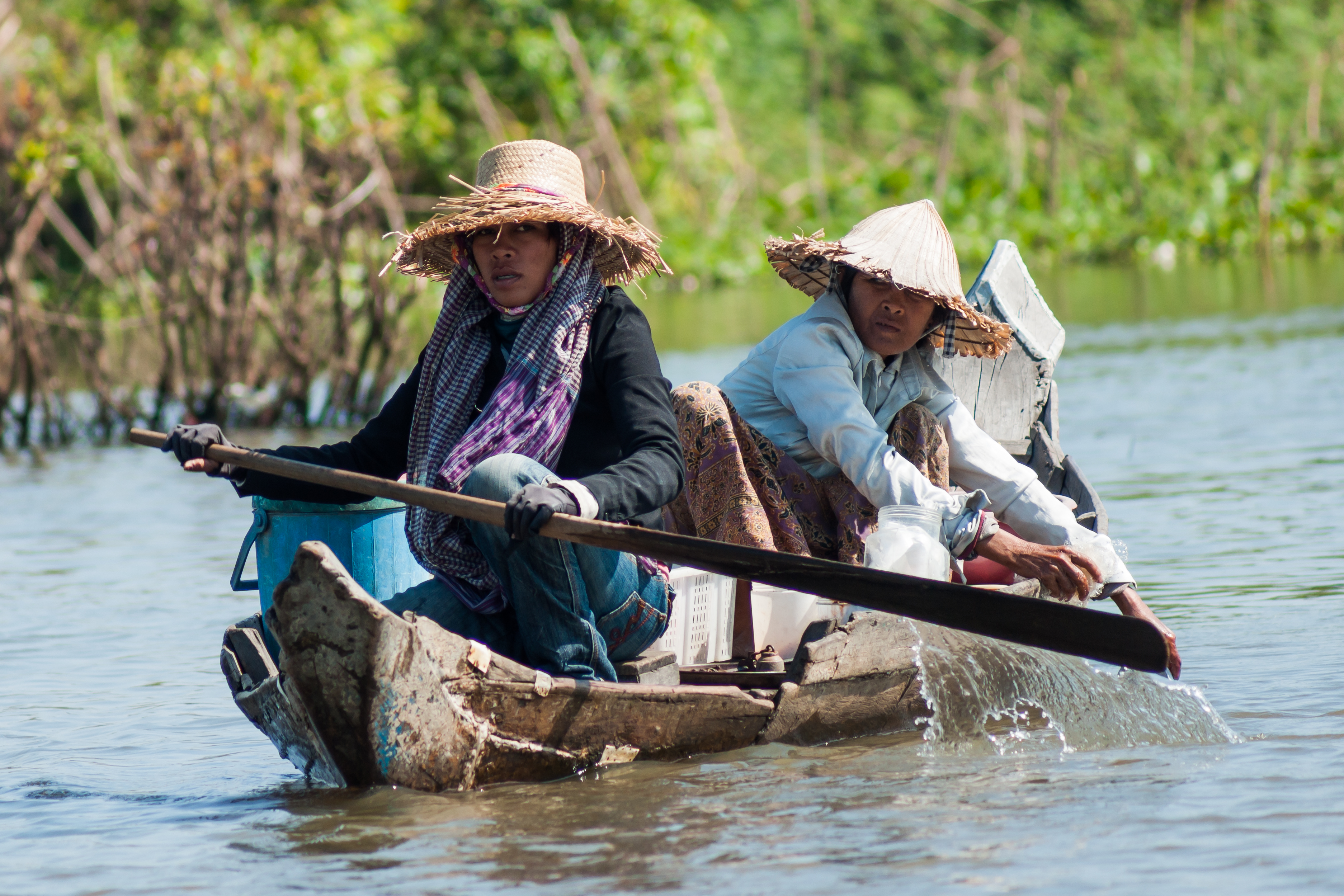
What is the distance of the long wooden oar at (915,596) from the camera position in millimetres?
3389

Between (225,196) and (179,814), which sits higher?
(225,196)

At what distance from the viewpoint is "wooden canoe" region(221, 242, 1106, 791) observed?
128 inches

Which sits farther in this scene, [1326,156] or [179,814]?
[1326,156]

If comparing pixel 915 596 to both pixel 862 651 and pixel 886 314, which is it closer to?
pixel 862 651

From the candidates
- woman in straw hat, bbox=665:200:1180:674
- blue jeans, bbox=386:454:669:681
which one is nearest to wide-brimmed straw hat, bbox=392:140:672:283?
woman in straw hat, bbox=665:200:1180:674

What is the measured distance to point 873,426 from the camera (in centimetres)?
392

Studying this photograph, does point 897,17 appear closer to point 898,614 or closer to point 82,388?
point 82,388

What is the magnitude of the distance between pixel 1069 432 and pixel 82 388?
8.37m

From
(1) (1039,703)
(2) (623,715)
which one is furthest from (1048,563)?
(2) (623,715)

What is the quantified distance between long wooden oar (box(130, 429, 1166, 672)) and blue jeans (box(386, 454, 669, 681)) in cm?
10

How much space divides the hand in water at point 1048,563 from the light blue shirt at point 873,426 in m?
0.07

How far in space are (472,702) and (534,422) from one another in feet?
1.97

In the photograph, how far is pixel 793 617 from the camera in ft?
13.4

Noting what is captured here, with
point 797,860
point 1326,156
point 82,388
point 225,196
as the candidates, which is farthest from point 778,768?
point 1326,156
